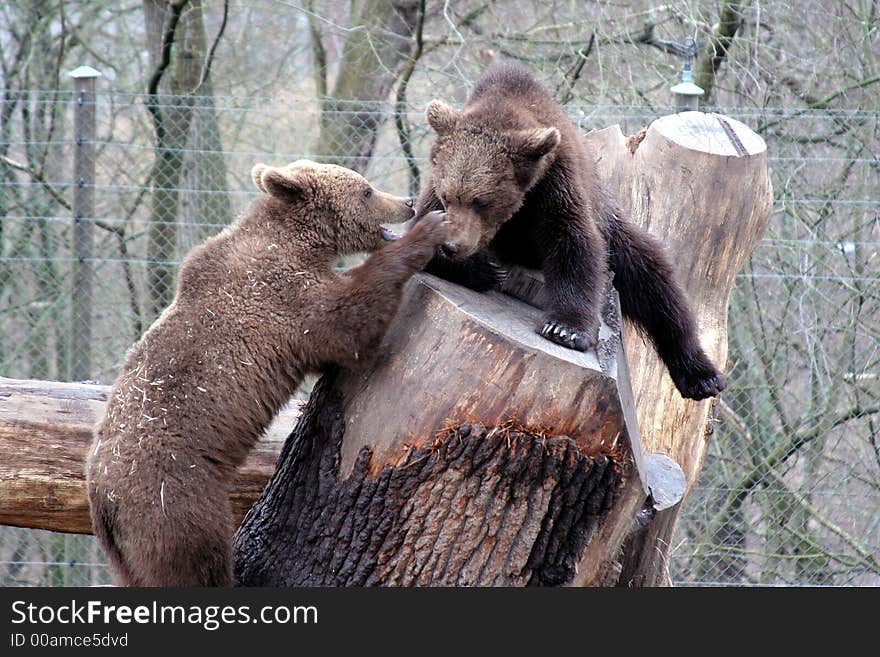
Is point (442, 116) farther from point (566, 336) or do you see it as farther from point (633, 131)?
point (633, 131)

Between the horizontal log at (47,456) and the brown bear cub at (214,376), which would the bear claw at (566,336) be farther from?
the horizontal log at (47,456)

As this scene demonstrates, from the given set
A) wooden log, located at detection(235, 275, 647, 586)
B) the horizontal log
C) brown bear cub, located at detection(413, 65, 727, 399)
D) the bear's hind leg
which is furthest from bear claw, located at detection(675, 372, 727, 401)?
the horizontal log

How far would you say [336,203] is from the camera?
401 centimetres

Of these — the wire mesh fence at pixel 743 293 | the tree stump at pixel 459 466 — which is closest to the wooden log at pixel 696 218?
the tree stump at pixel 459 466

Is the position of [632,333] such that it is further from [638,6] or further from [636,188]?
[638,6]

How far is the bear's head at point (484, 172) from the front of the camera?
12.3ft

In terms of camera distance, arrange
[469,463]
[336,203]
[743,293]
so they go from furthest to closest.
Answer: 1. [743,293]
2. [336,203]
3. [469,463]

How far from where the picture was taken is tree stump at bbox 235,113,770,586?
3041mm

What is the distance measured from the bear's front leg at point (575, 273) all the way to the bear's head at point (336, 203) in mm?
690

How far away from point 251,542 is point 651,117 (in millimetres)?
4554

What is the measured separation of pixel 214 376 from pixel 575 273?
1.42 m

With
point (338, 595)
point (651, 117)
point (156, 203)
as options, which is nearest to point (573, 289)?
point (338, 595)

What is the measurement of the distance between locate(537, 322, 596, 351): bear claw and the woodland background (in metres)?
3.40

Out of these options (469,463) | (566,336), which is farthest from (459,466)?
(566,336)
